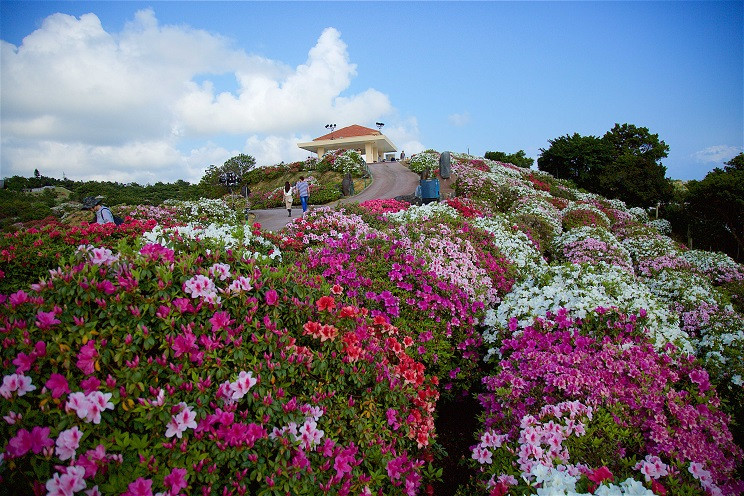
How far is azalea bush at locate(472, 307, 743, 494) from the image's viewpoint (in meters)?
2.57

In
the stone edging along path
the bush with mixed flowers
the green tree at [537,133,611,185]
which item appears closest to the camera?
the bush with mixed flowers

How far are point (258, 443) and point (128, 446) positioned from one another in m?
0.63

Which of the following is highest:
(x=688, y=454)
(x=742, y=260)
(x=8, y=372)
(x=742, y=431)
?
(x=8, y=372)

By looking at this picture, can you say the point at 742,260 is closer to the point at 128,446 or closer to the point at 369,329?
the point at 369,329

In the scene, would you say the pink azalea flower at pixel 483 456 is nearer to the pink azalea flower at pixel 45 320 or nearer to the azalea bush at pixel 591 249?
the pink azalea flower at pixel 45 320

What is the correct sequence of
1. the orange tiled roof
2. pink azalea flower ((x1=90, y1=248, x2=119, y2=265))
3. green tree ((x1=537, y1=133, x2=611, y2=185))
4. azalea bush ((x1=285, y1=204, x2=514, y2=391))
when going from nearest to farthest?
1. pink azalea flower ((x1=90, y1=248, x2=119, y2=265))
2. azalea bush ((x1=285, y1=204, x2=514, y2=391))
3. green tree ((x1=537, y1=133, x2=611, y2=185))
4. the orange tiled roof

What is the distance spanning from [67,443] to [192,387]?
566 mm

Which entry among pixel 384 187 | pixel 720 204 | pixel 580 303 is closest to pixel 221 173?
pixel 384 187

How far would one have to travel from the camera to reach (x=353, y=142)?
4494 centimetres

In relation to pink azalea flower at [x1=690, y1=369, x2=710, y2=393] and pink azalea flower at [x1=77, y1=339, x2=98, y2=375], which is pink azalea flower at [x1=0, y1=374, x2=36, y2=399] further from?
pink azalea flower at [x1=690, y1=369, x2=710, y2=393]

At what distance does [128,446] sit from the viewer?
1933 millimetres

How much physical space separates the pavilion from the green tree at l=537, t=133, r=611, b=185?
58.3 ft

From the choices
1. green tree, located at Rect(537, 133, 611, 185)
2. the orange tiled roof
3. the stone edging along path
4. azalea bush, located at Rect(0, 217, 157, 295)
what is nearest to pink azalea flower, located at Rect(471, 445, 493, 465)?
azalea bush, located at Rect(0, 217, 157, 295)

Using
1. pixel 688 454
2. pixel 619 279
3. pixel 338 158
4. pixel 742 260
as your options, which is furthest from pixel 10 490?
pixel 338 158
